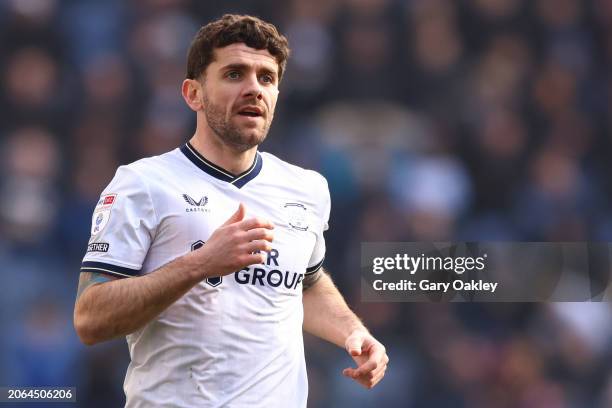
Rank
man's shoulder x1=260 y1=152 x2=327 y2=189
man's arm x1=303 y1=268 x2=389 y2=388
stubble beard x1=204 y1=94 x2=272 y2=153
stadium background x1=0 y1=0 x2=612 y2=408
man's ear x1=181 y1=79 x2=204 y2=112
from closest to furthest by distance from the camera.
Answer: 1. man's arm x1=303 y1=268 x2=389 y2=388
2. stubble beard x1=204 y1=94 x2=272 y2=153
3. man's ear x1=181 y1=79 x2=204 y2=112
4. man's shoulder x1=260 y1=152 x2=327 y2=189
5. stadium background x1=0 y1=0 x2=612 y2=408

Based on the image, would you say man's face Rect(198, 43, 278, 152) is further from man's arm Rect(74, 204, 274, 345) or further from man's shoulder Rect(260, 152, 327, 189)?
man's arm Rect(74, 204, 274, 345)

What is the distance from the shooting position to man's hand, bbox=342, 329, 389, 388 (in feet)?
8.65

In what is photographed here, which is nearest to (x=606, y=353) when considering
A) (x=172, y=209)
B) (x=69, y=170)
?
(x=69, y=170)

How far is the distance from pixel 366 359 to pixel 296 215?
56 centimetres

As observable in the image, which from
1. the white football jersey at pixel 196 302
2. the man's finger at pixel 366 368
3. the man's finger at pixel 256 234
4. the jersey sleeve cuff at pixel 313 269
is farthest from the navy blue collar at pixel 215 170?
the man's finger at pixel 366 368

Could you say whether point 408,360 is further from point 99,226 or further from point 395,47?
point 99,226

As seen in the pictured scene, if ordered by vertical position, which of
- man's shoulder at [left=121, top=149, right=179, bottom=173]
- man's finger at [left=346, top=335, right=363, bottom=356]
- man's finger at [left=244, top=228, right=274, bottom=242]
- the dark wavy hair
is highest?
the dark wavy hair

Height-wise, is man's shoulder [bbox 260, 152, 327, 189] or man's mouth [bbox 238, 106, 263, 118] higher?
man's mouth [bbox 238, 106, 263, 118]

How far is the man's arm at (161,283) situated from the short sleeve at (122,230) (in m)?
0.05

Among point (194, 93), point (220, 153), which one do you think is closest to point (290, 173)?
point (220, 153)

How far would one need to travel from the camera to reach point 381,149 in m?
6.21

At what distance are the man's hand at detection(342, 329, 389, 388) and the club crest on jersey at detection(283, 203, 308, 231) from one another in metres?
0.42

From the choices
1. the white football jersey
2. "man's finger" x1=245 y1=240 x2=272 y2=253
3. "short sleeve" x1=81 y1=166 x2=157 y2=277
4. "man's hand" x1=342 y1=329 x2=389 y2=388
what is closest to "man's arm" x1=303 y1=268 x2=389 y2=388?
"man's hand" x1=342 y1=329 x2=389 y2=388

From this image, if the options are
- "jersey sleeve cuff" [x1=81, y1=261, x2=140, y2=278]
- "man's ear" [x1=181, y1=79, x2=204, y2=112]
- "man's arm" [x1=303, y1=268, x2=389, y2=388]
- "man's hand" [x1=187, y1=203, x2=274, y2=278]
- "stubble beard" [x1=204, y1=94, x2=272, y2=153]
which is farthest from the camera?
"man's ear" [x1=181, y1=79, x2=204, y2=112]
